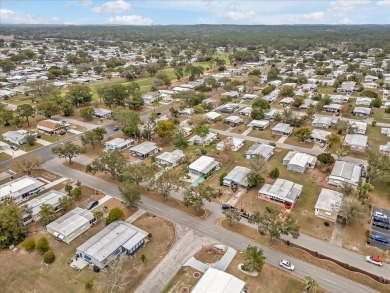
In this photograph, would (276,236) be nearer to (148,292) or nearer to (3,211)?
(148,292)

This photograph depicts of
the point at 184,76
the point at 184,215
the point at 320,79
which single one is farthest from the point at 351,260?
the point at 184,76

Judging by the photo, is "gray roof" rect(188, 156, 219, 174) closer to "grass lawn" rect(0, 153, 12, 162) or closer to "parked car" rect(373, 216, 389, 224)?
"parked car" rect(373, 216, 389, 224)

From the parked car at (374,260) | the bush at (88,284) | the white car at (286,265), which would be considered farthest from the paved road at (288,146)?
the bush at (88,284)

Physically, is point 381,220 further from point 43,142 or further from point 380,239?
point 43,142

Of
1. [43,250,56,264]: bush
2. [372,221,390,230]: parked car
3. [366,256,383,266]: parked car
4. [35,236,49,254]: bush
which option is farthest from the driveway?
[372,221,390,230]: parked car

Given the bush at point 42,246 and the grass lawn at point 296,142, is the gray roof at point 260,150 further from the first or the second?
the bush at point 42,246
